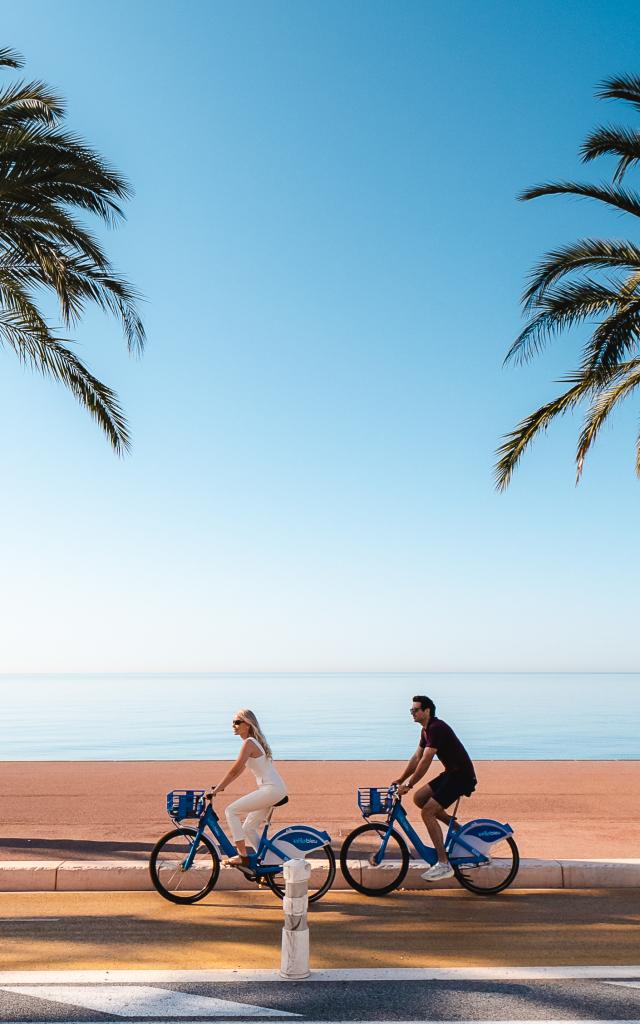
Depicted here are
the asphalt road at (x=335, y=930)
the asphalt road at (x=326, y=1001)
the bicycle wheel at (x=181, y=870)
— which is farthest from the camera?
the bicycle wheel at (x=181, y=870)

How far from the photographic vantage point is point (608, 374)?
1396 centimetres

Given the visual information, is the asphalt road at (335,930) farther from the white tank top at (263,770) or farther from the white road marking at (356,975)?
the white tank top at (263,770)

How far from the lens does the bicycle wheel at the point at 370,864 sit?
8.85 metres

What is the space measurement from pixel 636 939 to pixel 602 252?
971 cm

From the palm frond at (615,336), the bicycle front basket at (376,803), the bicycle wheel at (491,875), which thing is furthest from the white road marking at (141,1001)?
the palm frond at (615,336)

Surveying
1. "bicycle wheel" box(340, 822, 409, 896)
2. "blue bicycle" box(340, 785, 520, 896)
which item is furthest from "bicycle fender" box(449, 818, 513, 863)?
"bicycle wheel" box(340, 822, 409, 896)

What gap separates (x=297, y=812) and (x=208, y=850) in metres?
5.67

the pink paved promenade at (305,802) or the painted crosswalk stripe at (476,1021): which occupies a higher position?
the pink paved promenade at (305,802)

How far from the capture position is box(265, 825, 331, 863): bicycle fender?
863 centimetres

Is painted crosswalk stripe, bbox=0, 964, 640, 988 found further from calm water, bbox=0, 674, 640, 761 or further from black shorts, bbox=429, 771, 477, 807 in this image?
calm water, bbox=0, 674, 640, 761

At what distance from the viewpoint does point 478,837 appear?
29.4 ft

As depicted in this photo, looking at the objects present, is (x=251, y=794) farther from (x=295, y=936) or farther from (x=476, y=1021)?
(x=476, y=1021)

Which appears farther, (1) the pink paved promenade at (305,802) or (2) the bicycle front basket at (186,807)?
(1) the pink paved promenade at (305,802)

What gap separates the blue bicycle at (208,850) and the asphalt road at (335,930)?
0.18 m
